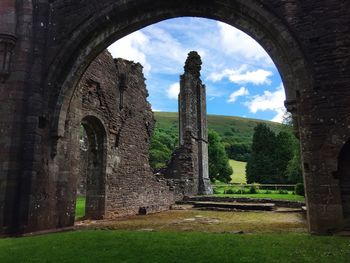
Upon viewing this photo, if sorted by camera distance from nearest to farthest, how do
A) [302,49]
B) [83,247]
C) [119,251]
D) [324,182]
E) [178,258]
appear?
1. [178,258]
2. [119,251]
3. [83,247]
4. [324,182]
5. [302,49]

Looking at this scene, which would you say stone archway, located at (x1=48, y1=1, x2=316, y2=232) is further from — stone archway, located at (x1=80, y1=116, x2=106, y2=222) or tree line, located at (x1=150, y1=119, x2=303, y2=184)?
tree line, located at (x1=150, y1=119, x2=303, y2=184)

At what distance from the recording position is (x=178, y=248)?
5352 mm

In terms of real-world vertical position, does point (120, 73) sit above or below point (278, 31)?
above

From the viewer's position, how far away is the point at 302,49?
6.88 m

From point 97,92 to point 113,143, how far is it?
7.15 ft

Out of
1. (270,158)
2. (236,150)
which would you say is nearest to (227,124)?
(236,150)

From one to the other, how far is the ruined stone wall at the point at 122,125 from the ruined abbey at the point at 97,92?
3.1 inches

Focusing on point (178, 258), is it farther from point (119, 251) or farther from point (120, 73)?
point (120, 73)

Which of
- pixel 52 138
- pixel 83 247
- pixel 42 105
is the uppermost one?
pixel 42 105

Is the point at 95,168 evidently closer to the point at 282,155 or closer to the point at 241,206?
the point at 241,206

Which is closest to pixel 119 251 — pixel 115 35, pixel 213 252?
pixel 213 252

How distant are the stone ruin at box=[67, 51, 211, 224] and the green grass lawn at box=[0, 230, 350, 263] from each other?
10.4 ft

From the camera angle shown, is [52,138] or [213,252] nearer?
[213,252]

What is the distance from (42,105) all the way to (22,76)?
0.88 meters
